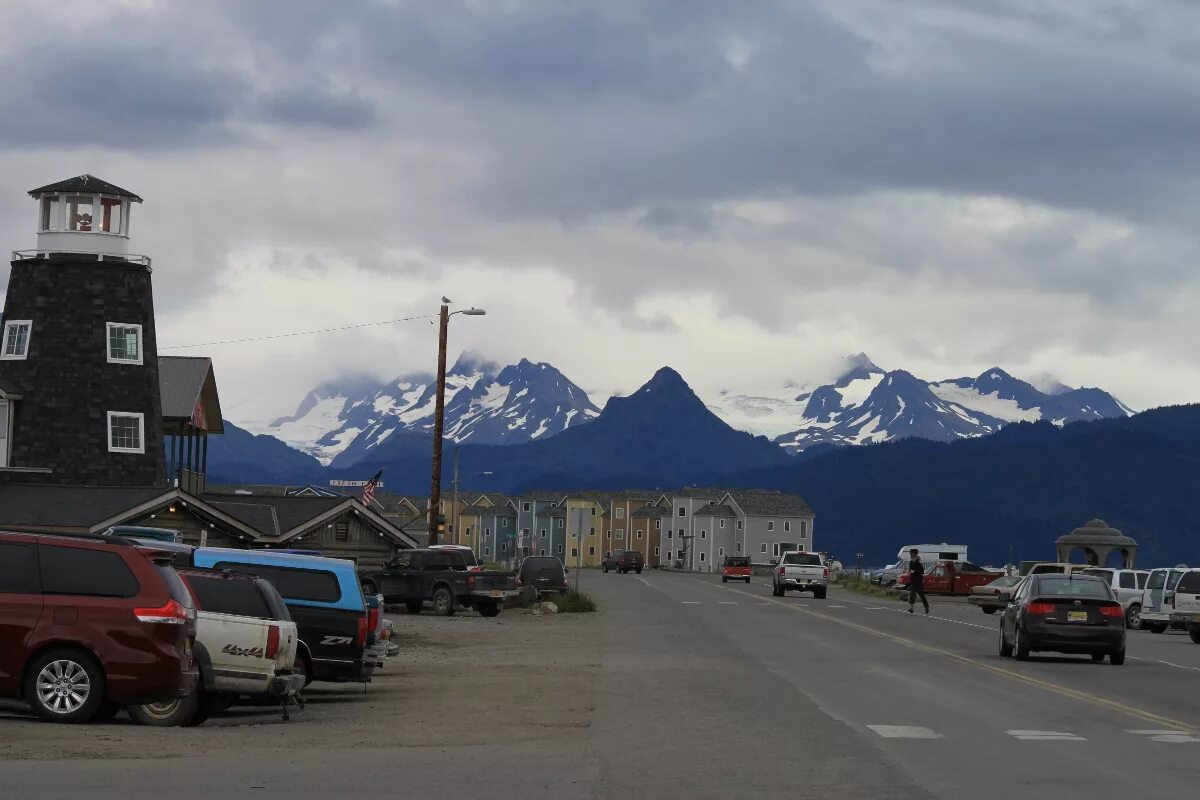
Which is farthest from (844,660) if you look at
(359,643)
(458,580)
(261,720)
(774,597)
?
(774,597)

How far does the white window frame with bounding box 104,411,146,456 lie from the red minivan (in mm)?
38994

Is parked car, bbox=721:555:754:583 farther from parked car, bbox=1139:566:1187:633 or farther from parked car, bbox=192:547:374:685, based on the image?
parked car, bbox=192:547:374:685

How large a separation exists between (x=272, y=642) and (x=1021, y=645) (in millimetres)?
16055

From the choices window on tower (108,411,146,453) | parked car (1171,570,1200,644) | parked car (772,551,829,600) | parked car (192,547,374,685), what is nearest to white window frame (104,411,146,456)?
window on tower (108,411,146,453)

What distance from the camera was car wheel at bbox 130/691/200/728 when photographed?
60.1ft

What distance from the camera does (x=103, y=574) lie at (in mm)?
17031

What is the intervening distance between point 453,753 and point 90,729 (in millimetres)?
3536

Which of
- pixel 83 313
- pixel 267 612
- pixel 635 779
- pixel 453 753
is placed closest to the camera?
pixel 635 779

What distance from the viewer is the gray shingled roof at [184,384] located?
63781mm

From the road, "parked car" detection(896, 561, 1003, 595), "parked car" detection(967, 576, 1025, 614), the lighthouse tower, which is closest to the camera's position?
the road

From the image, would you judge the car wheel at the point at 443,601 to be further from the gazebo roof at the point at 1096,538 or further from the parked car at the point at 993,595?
the gazebo roof at the point at 1096,538

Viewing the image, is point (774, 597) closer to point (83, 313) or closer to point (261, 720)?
point (83, 313)

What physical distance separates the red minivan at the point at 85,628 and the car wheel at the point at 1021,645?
17.6 m

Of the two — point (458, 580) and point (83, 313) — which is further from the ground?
point (83, 313)
